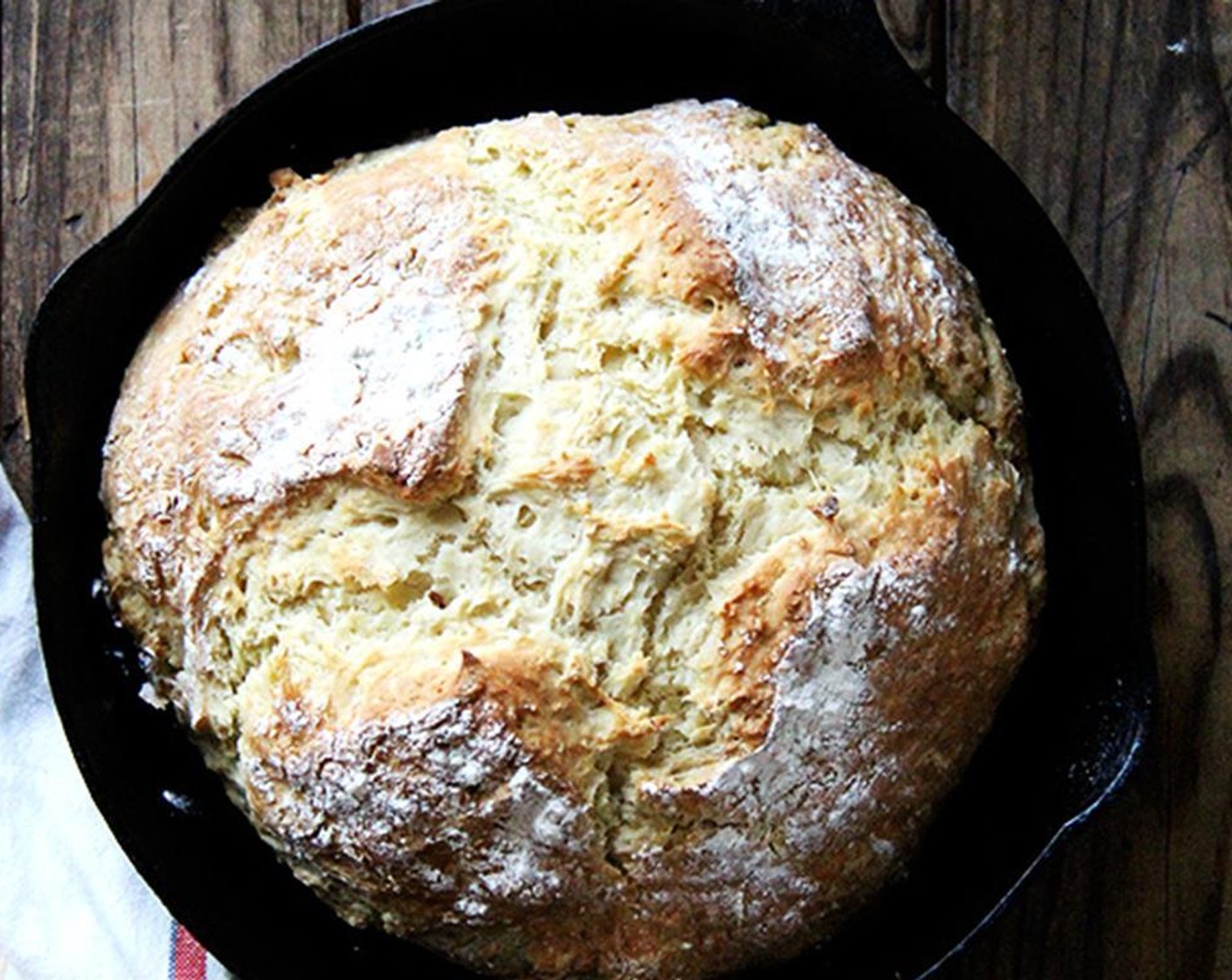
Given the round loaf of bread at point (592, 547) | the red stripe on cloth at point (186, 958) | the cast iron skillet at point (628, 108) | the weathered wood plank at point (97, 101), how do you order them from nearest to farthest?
the round loaf of bread at point (592, 547), the cast iron skillet at point (628, 108), the red stripe on cloth at point (186, 958), the weathered wood plank at point (97, 101)

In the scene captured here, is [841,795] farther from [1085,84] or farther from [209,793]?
[1085,84]

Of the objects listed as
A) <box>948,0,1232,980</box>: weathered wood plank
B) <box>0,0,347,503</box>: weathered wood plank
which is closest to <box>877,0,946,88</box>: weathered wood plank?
<box>948,0,1232,980</box>: weathered wood plank

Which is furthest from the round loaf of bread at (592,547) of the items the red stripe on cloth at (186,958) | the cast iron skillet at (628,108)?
the red stripe on cloth at (186,958)

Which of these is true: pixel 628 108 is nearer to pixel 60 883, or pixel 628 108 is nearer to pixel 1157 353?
pixel 1157 353

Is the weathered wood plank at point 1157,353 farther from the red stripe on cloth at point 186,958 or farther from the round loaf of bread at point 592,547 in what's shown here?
the red stripe on cloth at point 186,958

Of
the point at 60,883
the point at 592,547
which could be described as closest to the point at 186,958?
the point at 60,883

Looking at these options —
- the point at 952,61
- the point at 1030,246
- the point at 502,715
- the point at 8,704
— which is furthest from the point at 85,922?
the point at 952,61
